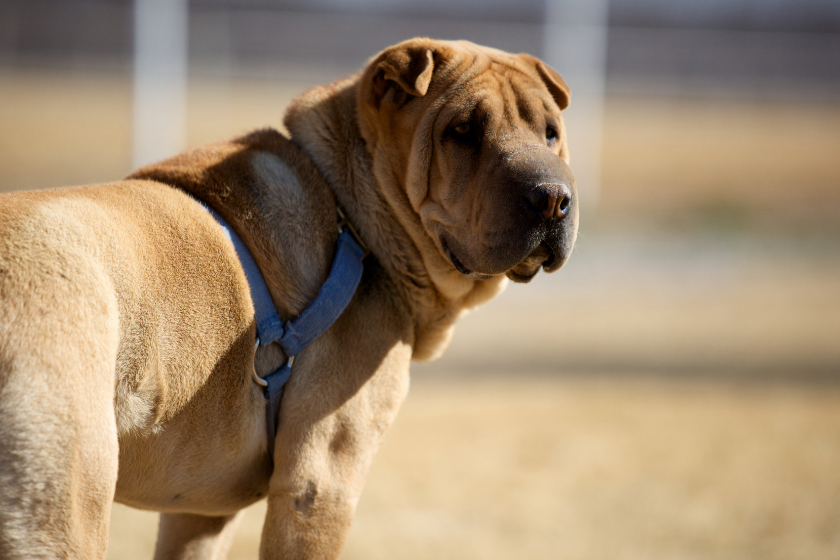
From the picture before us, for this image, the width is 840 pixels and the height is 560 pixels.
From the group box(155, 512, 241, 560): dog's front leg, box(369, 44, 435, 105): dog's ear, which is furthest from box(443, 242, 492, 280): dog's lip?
box(155, 512, 241, 560): dog's front leg

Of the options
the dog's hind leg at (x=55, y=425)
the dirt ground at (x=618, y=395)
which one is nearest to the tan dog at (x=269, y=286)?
the dog's hind leg at (x=55, y=425)

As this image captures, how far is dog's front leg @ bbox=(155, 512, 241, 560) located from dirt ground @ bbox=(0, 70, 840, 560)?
130cm

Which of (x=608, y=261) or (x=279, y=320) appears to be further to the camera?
(x=608, y=261)

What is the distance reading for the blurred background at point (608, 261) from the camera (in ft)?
15.8

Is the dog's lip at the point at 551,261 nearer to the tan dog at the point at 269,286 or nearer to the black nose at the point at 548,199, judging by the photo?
the tan dog at the point at 269,286

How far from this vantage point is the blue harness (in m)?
2.33

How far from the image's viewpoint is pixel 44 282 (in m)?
1.81

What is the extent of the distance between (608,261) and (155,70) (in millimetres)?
7912

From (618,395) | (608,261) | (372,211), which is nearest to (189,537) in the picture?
(372,211)

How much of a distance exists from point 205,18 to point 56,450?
44.1 feet

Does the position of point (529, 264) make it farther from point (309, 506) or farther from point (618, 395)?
point (618, 395)

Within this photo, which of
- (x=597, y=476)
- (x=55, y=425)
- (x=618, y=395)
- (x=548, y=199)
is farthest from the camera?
(x=618, y=395)

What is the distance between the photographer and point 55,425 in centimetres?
172

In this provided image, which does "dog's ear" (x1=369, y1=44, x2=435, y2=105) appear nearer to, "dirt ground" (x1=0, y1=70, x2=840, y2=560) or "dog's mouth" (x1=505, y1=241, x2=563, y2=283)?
"dog's mouth" (x1=505, y1=241, x2=563, y2=283)
